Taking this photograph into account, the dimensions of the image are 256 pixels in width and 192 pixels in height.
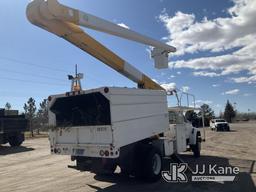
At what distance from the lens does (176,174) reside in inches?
464

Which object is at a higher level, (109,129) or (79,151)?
(109,129)

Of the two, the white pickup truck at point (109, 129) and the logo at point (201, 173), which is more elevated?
the white pickup truck at point (109, 129)

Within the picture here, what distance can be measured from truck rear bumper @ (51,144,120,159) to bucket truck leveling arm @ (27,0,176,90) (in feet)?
12.0

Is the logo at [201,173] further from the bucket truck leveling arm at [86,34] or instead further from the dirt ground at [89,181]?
the bucket truck leveling arm at [86,34]

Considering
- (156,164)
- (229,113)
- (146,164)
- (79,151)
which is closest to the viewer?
(79,151)

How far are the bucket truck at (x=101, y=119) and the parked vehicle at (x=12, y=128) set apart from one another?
50.0 ft

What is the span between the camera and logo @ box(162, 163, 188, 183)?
11.0 m

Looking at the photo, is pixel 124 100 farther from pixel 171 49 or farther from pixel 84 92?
pixel 171 49

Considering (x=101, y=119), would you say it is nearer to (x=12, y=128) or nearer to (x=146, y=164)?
(x=146, y=164)

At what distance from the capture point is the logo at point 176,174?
36.1ft

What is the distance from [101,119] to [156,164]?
8.75ft

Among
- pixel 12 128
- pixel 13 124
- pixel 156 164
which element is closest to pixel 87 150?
pixel 156 164

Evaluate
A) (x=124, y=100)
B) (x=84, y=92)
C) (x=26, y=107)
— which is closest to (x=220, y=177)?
(x=124, y=100)

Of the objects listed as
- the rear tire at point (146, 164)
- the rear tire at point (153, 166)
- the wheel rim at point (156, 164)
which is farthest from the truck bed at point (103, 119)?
the wheel rim at point (156, 164)
